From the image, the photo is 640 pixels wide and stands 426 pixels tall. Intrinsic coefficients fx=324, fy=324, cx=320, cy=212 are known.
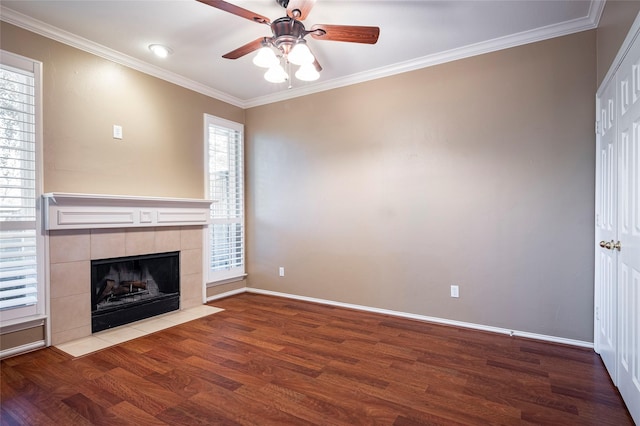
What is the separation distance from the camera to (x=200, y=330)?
126 inches

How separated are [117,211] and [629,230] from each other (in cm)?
396

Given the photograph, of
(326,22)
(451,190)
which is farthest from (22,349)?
(451,190)

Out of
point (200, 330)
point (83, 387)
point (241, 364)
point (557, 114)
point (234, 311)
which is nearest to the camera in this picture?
point (83, 387)

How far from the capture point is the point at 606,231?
7.72 feet

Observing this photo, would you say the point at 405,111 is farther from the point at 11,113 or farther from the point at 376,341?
the point at 11,113

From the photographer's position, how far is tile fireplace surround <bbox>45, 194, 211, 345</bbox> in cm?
279

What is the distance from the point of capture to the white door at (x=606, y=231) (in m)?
2.16

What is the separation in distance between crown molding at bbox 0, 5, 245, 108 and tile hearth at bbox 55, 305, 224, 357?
2.69m

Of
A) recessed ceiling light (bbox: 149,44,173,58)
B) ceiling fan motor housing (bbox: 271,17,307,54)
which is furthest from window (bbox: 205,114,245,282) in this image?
ceiling fan motor housing (bbox: 271,17,307,54)

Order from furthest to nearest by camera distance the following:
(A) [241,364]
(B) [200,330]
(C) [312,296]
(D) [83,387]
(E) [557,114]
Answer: (C) [312,296], (B) [200,330], (E) [557,114], (A) [241,364], (D) [83,387]

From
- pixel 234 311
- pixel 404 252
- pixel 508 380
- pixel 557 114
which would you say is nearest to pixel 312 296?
pixel 234 311

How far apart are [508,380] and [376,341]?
1037mm

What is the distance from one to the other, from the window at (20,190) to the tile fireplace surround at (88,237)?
0.38ft

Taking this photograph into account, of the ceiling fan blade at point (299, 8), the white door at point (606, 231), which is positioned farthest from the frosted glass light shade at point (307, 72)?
the white door at point (606, 231)
